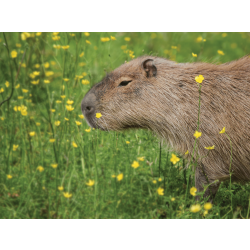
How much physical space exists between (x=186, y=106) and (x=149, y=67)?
18.7 inches

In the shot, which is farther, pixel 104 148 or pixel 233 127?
pixel 104 148

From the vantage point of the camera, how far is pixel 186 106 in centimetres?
271

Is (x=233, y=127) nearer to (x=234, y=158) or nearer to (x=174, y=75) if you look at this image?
(x=234, y=158)

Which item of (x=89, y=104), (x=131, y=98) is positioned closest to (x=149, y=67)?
(x=131, y=98)

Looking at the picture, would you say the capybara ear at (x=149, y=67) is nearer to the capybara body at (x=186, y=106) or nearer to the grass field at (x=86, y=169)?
the capybara body at (x=186, y=106)

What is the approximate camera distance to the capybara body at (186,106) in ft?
8.64

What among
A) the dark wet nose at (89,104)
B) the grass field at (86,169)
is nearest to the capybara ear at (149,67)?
the grass field at (86,169)

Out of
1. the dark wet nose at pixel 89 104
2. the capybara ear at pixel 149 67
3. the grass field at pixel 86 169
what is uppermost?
the capybara ear at pixel 149 67

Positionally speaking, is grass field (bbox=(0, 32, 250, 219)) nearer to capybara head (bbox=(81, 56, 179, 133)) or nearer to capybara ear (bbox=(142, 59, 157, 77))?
capybara head (bbox=(81, 56, 179, 133))

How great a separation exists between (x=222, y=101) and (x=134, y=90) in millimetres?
753

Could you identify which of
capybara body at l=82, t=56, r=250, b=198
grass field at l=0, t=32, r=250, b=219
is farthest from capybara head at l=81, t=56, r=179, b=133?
grass field at l=0, t=32, r=250, b=219

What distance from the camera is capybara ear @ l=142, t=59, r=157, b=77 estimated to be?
2.82 metres
